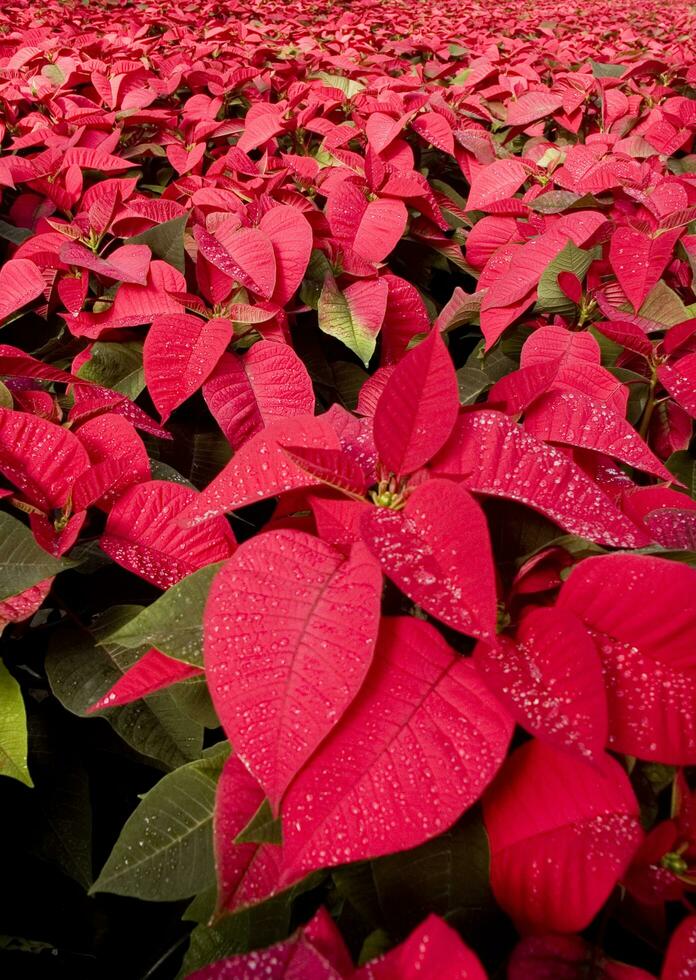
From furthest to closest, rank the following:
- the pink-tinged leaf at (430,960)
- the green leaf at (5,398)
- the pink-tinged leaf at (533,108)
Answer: the pink-tinged leaf at (533,108) < the green leaf at (5,398) < the pink-tinged leaf at (430,960)

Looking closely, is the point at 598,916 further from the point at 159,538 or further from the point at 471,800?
the point at 159,538

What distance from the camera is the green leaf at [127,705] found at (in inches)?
22.7

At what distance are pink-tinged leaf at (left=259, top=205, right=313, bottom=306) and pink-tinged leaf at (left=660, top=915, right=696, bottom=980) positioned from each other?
2.25 ft

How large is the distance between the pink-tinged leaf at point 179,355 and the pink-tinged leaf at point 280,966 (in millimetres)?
497

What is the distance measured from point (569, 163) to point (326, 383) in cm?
58

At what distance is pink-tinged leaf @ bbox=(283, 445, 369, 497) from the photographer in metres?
0.44

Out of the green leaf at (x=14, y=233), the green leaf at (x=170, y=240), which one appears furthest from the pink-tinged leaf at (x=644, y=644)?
the green leaf at (x=14, y=233)

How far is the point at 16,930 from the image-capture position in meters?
0.77

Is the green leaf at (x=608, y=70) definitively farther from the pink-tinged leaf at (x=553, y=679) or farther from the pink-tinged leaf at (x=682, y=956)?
the pink-tinged leaf at (x=682, y=956)

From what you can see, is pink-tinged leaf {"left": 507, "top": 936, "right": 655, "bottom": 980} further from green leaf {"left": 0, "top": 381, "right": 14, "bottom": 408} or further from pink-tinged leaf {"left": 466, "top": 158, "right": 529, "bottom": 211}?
pink-tinged leaf {"left": 466, "top": 158, "right": 529, "bottom": 211}

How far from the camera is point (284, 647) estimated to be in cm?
38

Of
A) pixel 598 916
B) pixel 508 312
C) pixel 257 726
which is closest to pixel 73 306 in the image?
pixel 508 312

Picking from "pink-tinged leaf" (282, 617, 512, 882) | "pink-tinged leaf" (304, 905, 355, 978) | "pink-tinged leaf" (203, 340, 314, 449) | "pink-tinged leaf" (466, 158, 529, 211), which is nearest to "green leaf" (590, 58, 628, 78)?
"pink-tinged leaf" (466, 158, 529, 211)

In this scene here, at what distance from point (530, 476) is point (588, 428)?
12 centimetres
